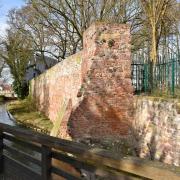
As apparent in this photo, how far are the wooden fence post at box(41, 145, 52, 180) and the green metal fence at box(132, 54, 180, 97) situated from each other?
5930 mm

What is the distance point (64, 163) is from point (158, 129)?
5.70 metres

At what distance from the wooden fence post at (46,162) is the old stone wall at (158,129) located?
4.43 m

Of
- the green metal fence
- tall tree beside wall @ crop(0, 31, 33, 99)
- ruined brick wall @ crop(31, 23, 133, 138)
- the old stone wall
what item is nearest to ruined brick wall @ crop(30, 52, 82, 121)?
ruined brick wall @ crop(31, 23, 133, 138)

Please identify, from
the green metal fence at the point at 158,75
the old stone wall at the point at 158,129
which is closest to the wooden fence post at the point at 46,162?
the old stone wall at the point at 158,129

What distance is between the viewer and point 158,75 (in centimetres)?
1285

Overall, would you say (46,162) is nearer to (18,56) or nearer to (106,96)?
(106,96)

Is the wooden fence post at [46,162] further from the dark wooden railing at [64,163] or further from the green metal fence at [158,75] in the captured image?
the green metal fence at [158,75]

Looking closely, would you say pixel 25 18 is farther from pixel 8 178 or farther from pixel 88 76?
pixel 8 178

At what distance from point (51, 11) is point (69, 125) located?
23291mm

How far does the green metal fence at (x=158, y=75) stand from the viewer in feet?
37.1

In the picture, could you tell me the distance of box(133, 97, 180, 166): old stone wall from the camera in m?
9.95

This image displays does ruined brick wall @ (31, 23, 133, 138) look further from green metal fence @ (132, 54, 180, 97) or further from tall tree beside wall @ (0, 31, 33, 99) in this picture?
tall tree beside wall @ (0, 31, 33, 99)

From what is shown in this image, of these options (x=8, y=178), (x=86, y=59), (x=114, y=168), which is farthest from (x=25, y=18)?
(x=114, y=168)

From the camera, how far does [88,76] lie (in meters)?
13.3
